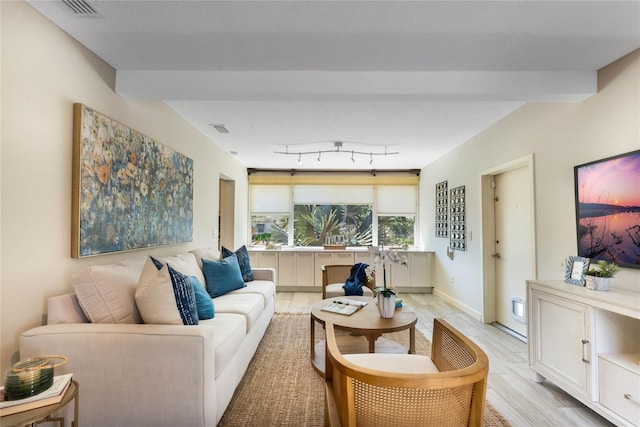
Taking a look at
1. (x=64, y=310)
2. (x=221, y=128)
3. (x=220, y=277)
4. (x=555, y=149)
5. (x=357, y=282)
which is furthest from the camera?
(x=221, y=128)

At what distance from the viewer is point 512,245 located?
353 centimetres

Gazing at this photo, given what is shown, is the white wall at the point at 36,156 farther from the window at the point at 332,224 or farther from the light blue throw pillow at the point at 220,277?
the window at the point at 332,224

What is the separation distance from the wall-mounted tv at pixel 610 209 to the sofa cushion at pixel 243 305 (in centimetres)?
275

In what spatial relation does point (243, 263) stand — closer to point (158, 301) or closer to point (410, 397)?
point (158, 301)

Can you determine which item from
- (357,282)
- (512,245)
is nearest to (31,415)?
(357,282)

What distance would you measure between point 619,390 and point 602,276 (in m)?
0.70

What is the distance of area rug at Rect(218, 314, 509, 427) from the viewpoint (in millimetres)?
1951

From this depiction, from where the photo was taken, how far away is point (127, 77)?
2350 mm

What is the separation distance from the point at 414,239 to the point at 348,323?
14.7 feet

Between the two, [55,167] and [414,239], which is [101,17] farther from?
[414,239]

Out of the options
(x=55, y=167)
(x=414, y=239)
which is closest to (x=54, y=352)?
(x=55, y=167)

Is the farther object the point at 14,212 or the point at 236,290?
the point at 236,290

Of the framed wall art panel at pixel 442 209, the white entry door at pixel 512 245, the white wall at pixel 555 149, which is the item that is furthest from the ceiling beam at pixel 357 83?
the framed wall art panel at pixel 442 209

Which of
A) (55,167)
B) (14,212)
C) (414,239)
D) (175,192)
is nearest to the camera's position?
(14,212)
